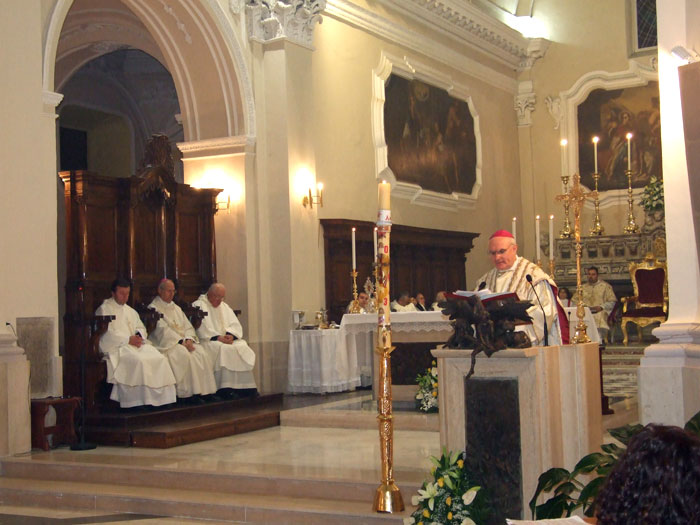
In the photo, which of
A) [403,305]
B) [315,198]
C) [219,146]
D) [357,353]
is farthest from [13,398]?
[403,305]

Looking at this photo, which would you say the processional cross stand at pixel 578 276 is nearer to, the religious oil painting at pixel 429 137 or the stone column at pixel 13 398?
the stone column at pixel 13 398

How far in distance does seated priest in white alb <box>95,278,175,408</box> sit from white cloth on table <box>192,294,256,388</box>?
1.07 meters

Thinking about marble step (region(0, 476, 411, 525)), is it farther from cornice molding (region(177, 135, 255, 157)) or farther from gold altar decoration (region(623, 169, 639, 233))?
gold altar decoration (region(623, 169, 639, 233))

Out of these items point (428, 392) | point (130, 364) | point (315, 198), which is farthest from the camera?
point (315, 198)

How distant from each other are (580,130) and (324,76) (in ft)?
25.0

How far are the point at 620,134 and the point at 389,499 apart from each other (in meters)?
14.8

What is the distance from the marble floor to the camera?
6638 mm

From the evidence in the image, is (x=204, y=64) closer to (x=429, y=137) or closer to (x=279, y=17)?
(x=279, y=17)

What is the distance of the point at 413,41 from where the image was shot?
1606cm

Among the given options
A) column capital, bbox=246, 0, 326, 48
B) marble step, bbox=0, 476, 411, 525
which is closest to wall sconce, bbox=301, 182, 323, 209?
column capital, bbox=246, 0, 326, 48

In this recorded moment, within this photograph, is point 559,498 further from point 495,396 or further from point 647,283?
point 647,283

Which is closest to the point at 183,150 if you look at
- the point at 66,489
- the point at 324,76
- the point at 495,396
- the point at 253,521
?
the point at 324,76

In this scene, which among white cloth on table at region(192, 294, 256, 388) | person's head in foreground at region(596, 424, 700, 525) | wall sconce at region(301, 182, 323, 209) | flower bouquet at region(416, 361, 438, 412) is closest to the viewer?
person's head in foreground at region(596, 424, 700, 525)

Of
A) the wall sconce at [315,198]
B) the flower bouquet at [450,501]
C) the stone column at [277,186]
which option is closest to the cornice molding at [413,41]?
the stone column at [277,186]
